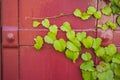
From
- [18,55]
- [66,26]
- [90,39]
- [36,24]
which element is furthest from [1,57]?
[90,39]

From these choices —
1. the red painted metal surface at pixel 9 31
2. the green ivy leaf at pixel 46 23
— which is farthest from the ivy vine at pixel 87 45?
the red painted metal surface at pixel 9 31

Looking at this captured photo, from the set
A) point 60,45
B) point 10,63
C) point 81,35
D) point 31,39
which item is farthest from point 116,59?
point 10,63

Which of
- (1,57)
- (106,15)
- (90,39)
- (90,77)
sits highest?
(106,15)

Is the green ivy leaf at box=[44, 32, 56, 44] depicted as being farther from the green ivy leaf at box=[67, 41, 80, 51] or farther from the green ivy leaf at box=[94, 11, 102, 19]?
the green ivy leaf at box=[94, 11, 102, 19]

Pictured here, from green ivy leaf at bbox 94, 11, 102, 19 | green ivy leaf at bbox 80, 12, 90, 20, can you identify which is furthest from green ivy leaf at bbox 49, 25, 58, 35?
green ivy leaf at bbox 94, 11, 102, 19

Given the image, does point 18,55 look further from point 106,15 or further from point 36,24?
point 106,15
